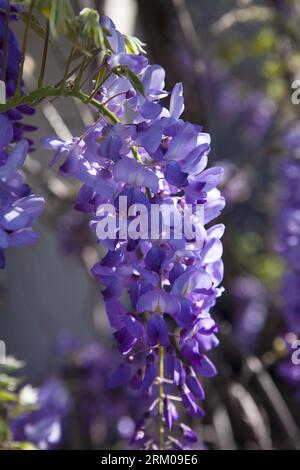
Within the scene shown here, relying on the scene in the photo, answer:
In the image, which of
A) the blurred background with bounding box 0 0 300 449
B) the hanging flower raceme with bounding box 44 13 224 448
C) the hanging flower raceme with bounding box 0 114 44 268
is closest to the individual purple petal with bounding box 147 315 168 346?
the hanging flower raceme with bounding box 44 13 224 448

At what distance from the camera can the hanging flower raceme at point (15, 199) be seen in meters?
0.88

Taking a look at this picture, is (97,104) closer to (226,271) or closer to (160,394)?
(160,394)

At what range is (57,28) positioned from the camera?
0.80 meters

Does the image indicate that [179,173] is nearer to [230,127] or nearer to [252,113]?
[252,113]

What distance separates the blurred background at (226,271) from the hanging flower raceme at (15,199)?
0.86m

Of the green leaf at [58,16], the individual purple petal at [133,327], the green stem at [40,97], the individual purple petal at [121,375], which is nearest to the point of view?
the green leaf at [58,16]

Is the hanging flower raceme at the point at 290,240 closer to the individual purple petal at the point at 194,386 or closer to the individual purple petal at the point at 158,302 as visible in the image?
the individual purple petal at the point at 194,386

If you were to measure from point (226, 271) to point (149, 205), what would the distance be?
2.12 meters

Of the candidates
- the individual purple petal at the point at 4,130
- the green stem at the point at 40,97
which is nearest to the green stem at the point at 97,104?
the green stem at the point at 40,97

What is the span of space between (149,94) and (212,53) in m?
2.24

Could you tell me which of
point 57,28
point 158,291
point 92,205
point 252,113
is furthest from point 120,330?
point 252,113

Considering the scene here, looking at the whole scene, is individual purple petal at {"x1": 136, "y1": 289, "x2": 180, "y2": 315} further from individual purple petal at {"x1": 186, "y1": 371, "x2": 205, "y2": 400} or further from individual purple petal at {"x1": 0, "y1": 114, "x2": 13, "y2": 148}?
individual purple petal at {"x1": 0, "y1": 114, "x2": 13, "y2": 148}

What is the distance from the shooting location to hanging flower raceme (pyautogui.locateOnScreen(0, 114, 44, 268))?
2.89 ft

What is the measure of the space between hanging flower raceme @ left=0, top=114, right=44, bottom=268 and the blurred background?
864 millimetres
